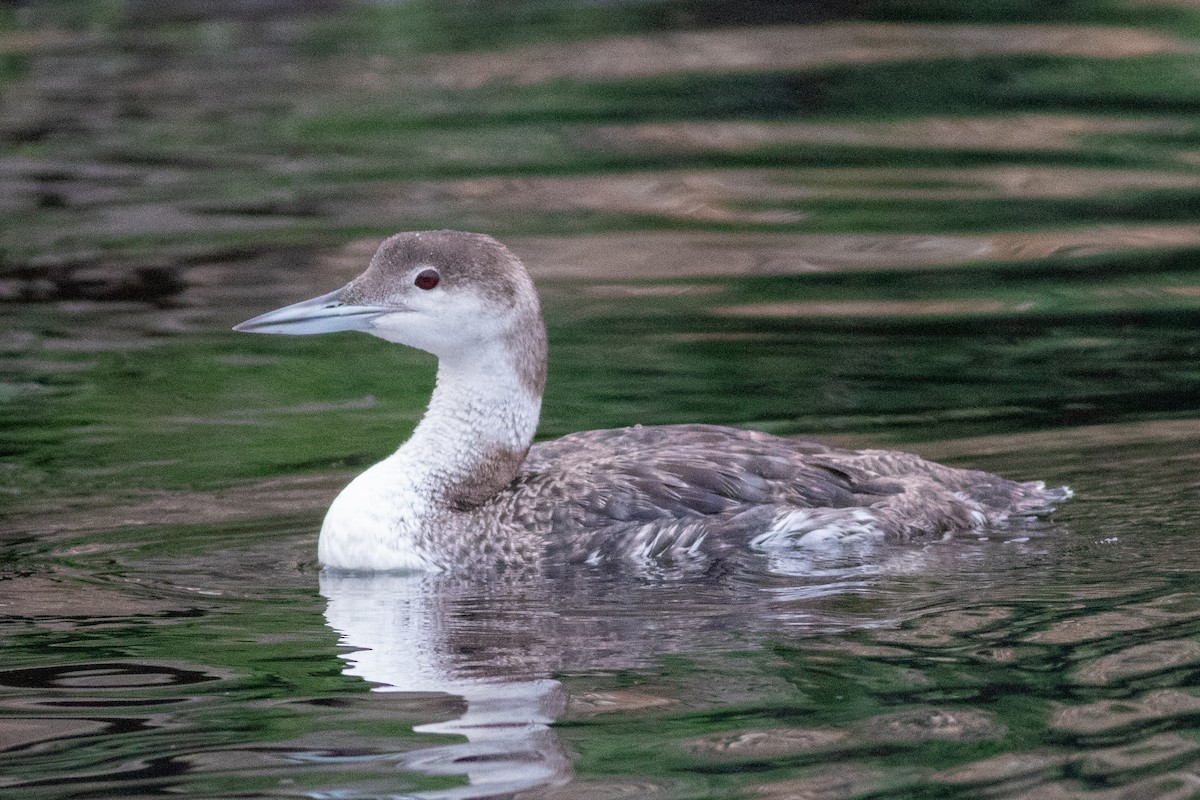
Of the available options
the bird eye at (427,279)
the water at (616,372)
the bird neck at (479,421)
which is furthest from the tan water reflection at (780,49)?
the bird eye at (427,279)

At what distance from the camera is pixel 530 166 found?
591 inches

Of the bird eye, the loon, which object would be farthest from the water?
the bird eye

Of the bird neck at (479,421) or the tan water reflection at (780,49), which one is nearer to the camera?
the bird neck at (479,421)

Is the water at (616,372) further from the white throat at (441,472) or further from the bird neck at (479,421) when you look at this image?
the bird neck at (479,421)

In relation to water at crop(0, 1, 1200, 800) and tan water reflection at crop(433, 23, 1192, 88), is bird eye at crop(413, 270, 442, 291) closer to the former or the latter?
water at crop(0, 1, 1200, 800)

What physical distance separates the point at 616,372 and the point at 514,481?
271 centimetres

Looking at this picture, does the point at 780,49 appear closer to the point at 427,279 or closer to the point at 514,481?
the point at 514,481

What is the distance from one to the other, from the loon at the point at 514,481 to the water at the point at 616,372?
0.18 m

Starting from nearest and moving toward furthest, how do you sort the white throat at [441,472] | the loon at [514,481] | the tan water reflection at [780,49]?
the loon at [514,481]
the white throat at [441,472]
the tan water reflection at [780,49]

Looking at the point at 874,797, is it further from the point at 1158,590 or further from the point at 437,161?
the point at 437,161

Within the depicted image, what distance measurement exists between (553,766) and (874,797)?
0.88 metres

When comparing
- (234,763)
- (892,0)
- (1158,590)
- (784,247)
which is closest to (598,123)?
(784,247)

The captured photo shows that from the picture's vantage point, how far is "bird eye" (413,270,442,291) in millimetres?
7500

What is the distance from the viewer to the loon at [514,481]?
7.50 meters
